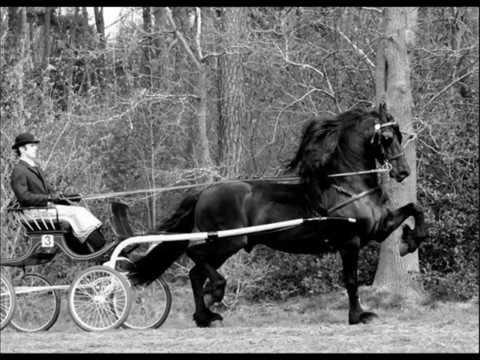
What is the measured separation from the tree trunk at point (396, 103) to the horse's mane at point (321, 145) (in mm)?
3019

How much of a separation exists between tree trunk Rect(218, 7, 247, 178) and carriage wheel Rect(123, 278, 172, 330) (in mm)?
4384

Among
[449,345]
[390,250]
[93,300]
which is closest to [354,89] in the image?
[390,250]

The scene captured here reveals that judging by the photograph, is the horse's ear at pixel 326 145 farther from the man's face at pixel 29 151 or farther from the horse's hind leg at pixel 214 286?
the man's face at pixel 29 151

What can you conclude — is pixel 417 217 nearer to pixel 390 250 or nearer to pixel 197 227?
pixel 197 227

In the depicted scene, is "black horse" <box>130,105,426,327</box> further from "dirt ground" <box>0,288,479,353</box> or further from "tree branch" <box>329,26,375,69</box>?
"tree branch" <box>329,26,375,69</box>

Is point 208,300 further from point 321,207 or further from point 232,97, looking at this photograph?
point 232,97

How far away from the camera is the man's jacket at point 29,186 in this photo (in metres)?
9.55

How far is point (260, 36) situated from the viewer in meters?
15.8

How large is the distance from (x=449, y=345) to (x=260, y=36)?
9290mm

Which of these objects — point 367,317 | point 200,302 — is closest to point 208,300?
point 200,302

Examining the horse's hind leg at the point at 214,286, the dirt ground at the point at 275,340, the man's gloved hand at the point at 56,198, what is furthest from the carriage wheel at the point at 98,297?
the horse's hind leg at the point at 214,286

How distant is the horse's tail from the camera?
1009 cm

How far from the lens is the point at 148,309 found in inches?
423

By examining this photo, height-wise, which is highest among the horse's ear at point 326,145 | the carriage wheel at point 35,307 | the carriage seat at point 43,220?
the horse's ear at point 326,145
